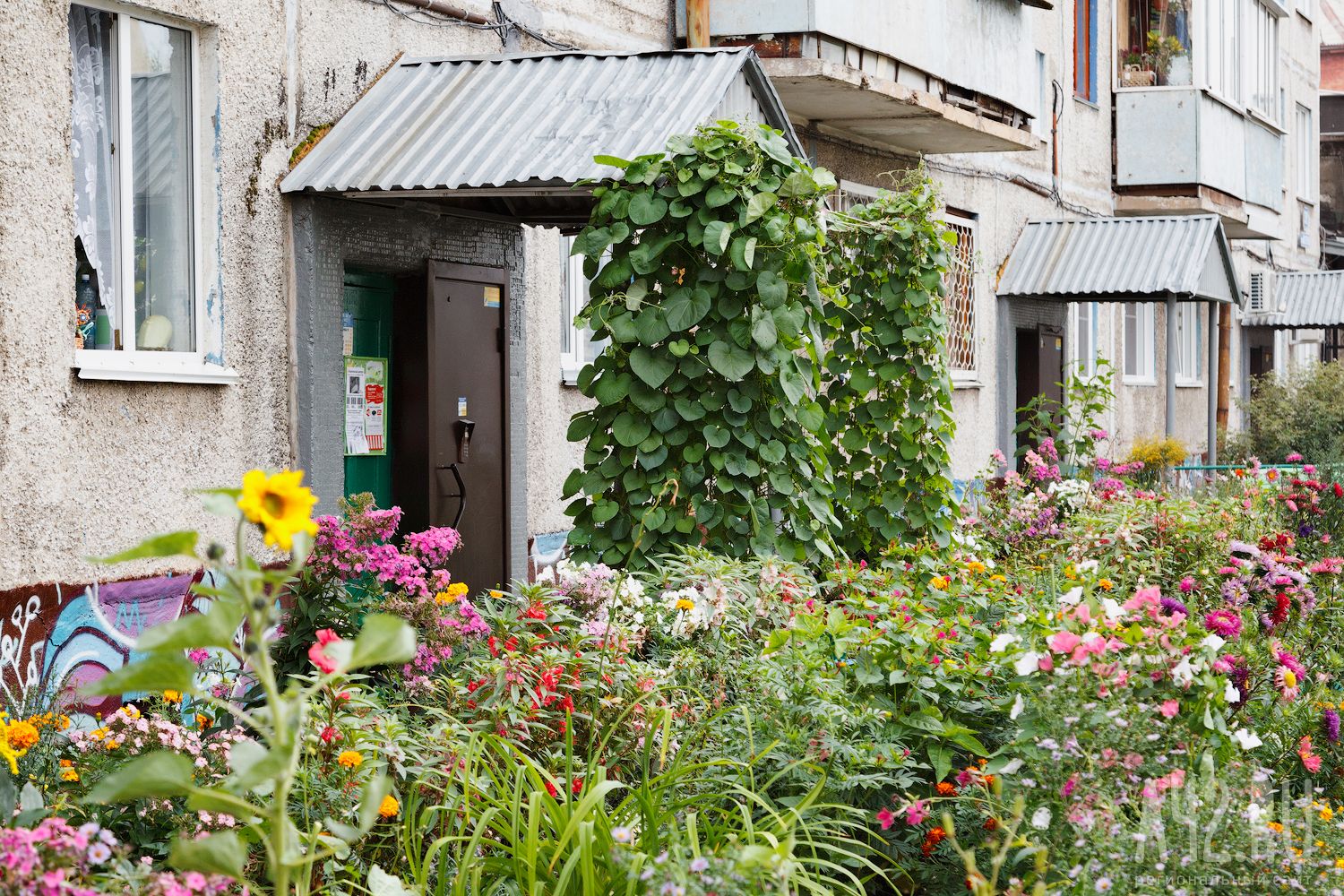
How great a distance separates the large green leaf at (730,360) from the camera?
5441 millimetres

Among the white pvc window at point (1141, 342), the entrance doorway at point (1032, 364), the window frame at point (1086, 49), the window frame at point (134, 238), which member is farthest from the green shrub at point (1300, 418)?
the window frame at point (134, 238)

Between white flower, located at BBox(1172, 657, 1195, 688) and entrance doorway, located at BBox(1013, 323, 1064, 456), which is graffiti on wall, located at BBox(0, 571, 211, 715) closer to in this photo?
white flower, located at BBox(1172, 657, 1195, 688)

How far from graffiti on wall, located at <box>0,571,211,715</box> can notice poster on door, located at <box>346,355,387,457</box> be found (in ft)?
4.51

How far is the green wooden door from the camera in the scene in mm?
7141

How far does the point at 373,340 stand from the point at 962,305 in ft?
25.5

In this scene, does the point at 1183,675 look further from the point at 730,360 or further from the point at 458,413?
the point at 458,413

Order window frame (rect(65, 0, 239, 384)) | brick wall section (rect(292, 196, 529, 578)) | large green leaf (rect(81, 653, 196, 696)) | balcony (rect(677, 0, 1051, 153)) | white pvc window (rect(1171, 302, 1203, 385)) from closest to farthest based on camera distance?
large green leaf (rect(81, 653, 196, 696)), window frame (rect(65, 0, 239, 384)), brick wall section (rect(292, 196, 529, 578)), balcony (rect(677, 0, 1051, 153)), white pvc window (rect(1171, 302, 1203, 385))

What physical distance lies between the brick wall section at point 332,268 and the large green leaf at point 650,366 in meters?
1.52

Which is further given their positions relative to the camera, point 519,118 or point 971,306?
point 971,306

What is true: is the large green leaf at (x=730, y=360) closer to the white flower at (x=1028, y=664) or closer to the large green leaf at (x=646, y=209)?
the large green leaf at (x=646, y=209)

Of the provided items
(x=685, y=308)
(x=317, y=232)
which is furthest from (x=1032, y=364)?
(x=685, y=308)

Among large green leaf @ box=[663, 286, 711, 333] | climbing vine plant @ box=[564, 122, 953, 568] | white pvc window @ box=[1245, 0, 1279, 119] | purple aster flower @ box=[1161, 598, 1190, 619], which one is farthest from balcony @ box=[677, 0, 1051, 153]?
white pvc window @ box=[1245, 0, 1279, 119]

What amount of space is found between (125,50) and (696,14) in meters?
4.50

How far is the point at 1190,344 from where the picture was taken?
20.1 metres
